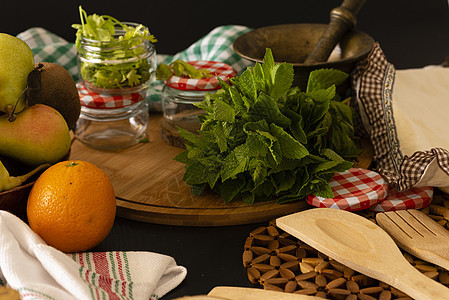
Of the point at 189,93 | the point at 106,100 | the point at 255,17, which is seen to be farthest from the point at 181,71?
the point at 255,17

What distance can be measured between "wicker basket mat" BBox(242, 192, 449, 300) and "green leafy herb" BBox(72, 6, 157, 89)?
45 centimetres

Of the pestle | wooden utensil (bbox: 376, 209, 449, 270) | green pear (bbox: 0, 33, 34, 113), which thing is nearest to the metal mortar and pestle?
the pestle

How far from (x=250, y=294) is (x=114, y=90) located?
0.59 meters

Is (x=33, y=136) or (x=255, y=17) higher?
(x=33, y=136)

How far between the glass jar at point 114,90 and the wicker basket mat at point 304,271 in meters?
0.45

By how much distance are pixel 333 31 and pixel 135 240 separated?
25.1 inches

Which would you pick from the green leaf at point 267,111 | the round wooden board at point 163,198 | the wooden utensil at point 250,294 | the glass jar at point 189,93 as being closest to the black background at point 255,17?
the glass jar at point 189,93

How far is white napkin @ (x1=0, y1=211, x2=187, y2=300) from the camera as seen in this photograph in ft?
2.42

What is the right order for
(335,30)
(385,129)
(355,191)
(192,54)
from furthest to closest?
(192,54) < (335,30) < (385,129) < (355,191)

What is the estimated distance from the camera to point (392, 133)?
3.54 ft

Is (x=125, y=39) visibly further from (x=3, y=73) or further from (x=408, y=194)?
(x=408, y=194)

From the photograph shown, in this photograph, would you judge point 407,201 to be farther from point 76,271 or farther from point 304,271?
point 76,271

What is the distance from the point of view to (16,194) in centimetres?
88

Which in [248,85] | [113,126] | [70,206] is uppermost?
[248,85]
